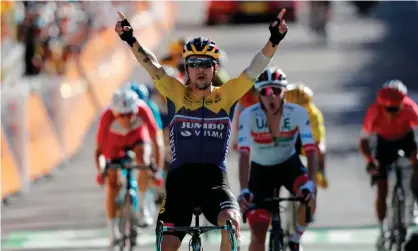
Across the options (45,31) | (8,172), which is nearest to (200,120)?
(8,172)

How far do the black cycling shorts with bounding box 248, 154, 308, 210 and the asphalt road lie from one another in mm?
3264

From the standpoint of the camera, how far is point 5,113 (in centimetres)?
2067

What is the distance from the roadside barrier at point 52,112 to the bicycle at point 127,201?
5261 mm

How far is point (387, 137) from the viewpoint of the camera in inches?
592

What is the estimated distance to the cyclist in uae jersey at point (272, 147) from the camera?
1238 cm

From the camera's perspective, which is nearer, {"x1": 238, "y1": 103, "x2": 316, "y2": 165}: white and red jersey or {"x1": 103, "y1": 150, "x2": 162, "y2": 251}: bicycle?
{"x1": 238, "y1": 103, "x2": 316, "y2": 165}: white and red jersey

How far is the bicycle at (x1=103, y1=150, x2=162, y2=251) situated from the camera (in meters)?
14.8

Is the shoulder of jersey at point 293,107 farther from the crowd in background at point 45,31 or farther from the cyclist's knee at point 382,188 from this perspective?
the crowd in background at point 45,31

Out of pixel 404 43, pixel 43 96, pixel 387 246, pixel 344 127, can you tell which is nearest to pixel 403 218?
pixel 387 246

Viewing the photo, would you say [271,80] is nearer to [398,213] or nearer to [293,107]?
[293,107]

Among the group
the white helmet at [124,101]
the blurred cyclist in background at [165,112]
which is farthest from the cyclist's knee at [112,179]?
the blurred cyclist in background at [165,112]

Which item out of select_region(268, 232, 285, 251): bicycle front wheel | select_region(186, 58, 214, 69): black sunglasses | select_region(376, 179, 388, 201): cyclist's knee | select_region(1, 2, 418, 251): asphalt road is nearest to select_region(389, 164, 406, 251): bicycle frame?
select_region(376, 179, 388, 201): cyclist's knee

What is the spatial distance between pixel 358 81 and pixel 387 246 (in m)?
21.2

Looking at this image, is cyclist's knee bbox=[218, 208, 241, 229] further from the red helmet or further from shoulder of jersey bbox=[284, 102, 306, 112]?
the red helmet
